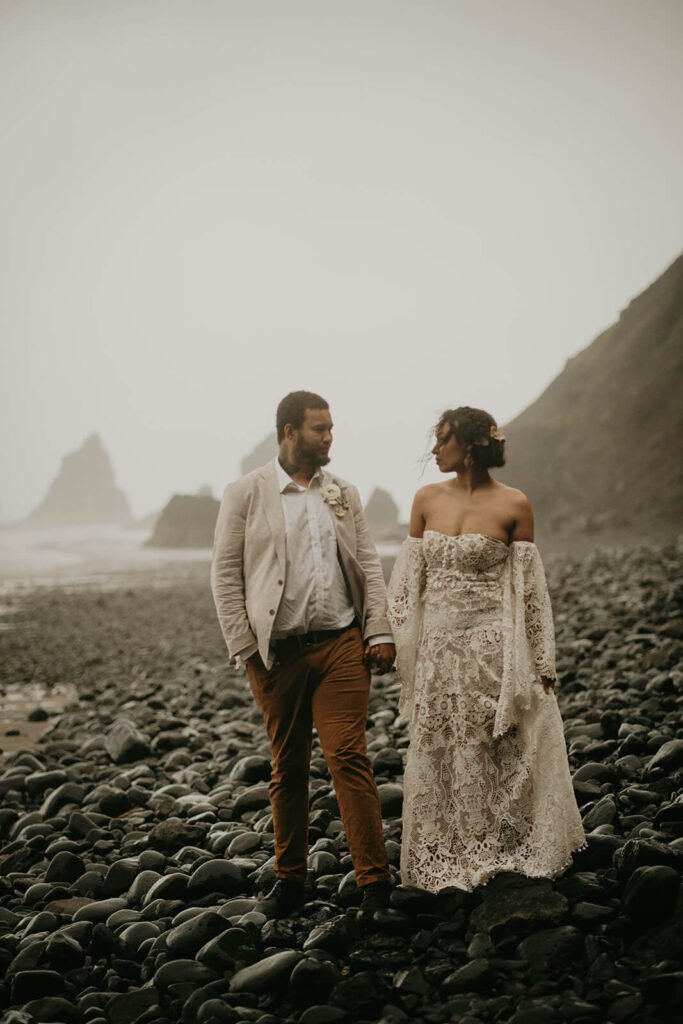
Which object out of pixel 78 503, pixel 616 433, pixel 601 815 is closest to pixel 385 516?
pixel 601 815

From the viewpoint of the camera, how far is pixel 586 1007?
2.75m

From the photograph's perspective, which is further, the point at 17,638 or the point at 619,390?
the point at 619,390

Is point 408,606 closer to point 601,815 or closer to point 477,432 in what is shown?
point 477,432

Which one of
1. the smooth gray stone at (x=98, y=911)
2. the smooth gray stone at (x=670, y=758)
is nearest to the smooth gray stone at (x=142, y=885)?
the smooth gray stone at (x=98, y=911)

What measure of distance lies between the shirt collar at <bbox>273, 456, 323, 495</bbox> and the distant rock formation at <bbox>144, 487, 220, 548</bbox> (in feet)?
138

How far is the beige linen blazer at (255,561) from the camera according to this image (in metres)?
4.03

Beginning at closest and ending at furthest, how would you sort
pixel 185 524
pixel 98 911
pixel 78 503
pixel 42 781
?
pixel 98 911, pixel 42 781, pixel 185 524, pixel 78 503

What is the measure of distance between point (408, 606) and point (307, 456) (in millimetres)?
961

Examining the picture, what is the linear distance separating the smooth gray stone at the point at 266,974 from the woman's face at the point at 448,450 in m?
2.38

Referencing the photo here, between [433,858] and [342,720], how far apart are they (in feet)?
2.69

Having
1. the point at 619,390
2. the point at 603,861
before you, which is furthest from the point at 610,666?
the point at 619,390

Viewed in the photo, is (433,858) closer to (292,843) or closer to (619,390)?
(292,843)

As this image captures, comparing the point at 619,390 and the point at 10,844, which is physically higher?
the point at 619,390

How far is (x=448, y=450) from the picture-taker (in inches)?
158
